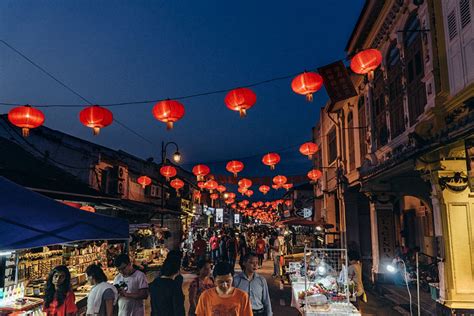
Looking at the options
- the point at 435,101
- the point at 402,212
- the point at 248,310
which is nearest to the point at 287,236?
the point at 402,212

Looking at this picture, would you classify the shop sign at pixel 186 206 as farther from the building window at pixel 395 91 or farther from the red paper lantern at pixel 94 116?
the red paper lantern at pixel 94 116

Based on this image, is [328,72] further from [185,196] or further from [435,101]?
[185,196]

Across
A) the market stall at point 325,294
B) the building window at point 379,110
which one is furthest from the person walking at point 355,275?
the building window at point 379,110

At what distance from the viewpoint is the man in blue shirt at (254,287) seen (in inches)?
237

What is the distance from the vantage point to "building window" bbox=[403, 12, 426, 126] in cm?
1123

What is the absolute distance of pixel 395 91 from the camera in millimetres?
13586

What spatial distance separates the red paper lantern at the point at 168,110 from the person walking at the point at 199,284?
180 inches

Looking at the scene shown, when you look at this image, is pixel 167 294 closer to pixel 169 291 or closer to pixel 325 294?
pixel 169 291

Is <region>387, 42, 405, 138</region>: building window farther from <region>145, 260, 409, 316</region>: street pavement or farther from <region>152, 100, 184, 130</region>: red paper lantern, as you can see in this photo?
<region>152, 100, 184, 130</region>: red paper lantern

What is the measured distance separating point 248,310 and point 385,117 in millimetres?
11938

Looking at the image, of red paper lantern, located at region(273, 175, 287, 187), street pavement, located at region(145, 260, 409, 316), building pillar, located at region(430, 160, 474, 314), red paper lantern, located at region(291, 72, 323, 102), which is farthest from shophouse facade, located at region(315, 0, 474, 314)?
red paper lantern, located at region(273, 175, 287, 187)

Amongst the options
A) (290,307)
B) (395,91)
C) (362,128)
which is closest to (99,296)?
(290,307)

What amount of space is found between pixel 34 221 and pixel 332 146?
2168 cm

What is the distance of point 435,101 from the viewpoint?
31.7 feet
